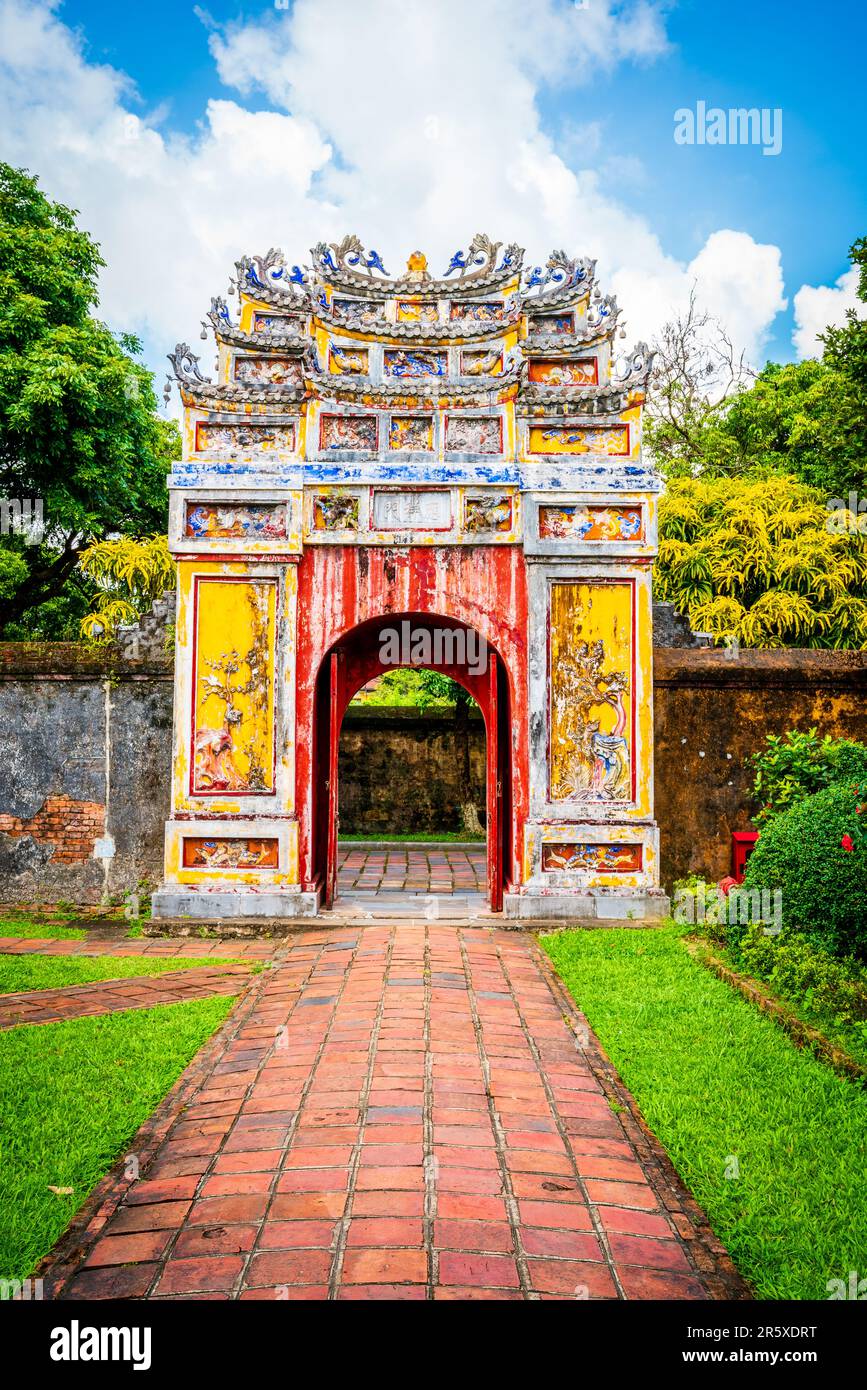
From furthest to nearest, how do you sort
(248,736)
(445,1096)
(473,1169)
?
(248,736) → (445,1096) → (473,1169)

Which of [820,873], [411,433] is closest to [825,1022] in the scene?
[820,873]

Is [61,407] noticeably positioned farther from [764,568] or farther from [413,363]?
[764,568]

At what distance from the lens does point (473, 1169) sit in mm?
3678

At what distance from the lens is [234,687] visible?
8.45m

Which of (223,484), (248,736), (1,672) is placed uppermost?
(223,484)

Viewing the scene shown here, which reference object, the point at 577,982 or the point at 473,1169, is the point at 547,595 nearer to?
the point at 577,982

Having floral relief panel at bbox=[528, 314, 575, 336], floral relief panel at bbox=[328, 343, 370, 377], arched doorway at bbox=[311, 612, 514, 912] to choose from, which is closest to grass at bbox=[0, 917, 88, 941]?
arched doorway at bbox=[311, 612, 514, 912]

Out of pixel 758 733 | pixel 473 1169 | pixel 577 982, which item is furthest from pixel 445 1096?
pixel 758 733

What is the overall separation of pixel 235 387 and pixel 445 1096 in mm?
6743

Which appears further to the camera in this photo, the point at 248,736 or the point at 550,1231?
the point at 248,736

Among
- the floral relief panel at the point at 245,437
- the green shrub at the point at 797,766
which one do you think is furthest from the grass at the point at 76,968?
the green shrub at the point at 797,766

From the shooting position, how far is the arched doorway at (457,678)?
877cm

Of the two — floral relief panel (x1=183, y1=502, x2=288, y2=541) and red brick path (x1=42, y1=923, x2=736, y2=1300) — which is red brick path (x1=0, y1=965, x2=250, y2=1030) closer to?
red brick path (x1=42, y1=923, x2=736, y2=1300)

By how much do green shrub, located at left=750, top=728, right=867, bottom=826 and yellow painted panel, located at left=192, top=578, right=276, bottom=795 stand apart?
4.56 meters
